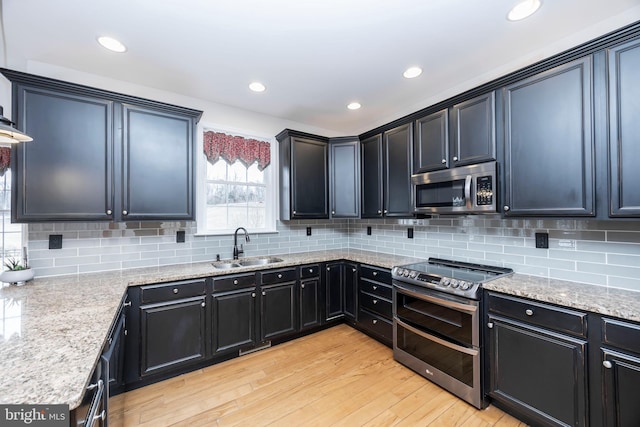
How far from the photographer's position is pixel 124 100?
2.28m

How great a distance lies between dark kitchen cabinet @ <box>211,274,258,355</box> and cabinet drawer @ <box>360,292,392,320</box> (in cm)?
123

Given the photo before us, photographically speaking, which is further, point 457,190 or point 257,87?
point 257,87

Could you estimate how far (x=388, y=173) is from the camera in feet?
10.2

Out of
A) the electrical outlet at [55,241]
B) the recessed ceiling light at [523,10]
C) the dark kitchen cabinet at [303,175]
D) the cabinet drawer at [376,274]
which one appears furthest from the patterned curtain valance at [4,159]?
the recessed ceiling light at [523,10]

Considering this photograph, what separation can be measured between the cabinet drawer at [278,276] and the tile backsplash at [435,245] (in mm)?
606

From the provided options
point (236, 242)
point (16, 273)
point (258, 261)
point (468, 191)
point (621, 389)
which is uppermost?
point (468, 191)

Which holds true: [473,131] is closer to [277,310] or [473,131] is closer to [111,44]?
[277,310]

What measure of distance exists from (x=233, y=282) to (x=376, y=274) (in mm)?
1508

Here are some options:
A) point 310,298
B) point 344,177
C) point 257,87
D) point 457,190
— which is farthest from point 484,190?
point 257,87

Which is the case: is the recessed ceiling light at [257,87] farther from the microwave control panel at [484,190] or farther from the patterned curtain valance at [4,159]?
the microwave control panel at [484,190]

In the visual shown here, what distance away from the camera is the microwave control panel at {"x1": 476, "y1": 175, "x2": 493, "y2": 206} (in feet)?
6.97

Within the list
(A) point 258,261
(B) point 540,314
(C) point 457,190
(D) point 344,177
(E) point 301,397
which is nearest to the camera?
(B) point 540,314

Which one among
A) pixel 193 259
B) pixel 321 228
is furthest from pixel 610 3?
pixel 193 259

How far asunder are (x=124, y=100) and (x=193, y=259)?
164cm
